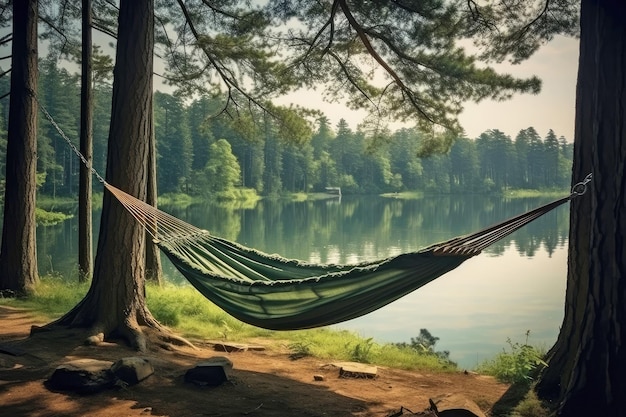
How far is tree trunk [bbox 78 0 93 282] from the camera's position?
17.3ft

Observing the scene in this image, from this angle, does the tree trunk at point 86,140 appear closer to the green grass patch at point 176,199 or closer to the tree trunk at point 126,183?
the tree trunk at point 126,183

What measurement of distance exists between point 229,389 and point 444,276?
839 cm

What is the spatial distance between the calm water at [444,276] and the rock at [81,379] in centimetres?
328

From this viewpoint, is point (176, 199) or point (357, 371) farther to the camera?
point (176, 199)

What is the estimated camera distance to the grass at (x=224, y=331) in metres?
3.46

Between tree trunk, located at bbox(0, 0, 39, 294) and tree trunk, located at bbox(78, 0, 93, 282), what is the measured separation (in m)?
0.46

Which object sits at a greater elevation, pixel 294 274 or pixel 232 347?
pixel 294 274

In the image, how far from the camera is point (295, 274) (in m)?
3.13

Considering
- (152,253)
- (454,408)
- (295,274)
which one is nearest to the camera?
(454,408)

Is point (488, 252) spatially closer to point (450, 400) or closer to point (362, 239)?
point (362, 239)

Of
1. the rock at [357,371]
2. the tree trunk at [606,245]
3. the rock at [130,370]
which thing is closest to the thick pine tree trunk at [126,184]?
the rock at [130,370]

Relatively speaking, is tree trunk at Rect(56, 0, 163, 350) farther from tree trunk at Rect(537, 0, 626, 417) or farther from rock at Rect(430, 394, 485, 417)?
tree trunk at Rect(537, 0, 626, 417)

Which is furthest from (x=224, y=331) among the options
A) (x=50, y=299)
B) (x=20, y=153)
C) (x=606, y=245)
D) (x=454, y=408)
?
(x=606, y=245)

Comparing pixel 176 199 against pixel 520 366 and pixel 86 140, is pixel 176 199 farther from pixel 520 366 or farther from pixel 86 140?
pixel 520 366
